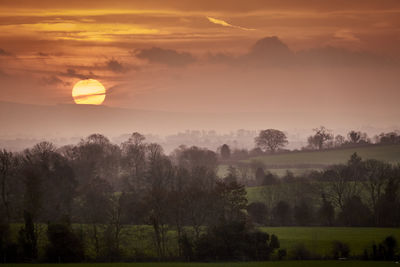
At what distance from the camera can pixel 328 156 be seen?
409 ft

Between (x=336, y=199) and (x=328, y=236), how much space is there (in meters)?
15.2

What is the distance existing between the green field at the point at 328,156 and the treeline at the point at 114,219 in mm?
43024

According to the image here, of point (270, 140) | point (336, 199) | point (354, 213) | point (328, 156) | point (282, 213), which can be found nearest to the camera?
point (354, 213)

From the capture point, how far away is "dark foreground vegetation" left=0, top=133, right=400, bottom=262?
53062mm

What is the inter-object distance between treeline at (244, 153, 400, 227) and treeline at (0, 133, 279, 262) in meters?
8.45

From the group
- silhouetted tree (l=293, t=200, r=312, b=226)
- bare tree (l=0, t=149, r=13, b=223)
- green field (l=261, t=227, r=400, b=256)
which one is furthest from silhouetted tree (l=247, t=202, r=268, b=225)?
bare tree (l=0, t=149, r=13, b=223)

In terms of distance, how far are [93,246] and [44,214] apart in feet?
36.1

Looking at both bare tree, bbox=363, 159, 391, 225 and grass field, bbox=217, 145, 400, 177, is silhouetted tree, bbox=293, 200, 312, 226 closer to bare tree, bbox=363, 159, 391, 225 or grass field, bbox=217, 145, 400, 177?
bare tree, bbox=363, 159, 391, 225

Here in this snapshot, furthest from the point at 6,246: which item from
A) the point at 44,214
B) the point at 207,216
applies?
the point at 207,216

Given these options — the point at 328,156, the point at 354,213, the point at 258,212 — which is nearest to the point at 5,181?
the point at 258,212

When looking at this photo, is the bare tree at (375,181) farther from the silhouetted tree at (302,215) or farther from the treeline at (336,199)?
the silhouetted tree at (302,215)

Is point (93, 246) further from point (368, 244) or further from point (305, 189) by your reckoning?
point (305, 189)

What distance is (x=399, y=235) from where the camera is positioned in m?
61.1

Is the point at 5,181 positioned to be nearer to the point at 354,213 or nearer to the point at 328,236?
the point at 328,236
